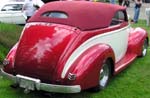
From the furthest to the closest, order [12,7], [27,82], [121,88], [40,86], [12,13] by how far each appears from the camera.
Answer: [12,7] → [12,13] → [121,88] → [27,82] → [40,86]

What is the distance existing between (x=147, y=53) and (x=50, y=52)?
454 centimetres

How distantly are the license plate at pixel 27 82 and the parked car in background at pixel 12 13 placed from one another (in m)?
9.13

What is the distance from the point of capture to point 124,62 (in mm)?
7660

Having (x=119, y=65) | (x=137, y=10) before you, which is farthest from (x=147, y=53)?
(x=137, y=10)

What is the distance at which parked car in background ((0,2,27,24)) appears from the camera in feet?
49.9

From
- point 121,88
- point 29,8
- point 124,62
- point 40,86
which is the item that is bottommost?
point 29,8

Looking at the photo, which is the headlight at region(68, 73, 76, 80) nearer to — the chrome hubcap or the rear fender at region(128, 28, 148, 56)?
the chrome hubcap

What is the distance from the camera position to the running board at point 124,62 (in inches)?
282

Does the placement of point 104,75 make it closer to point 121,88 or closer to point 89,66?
point 121,88

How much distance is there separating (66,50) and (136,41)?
3.19 m

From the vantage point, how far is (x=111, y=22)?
7133 mm

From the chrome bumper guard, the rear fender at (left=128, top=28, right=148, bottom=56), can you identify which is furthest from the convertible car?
the rear fender at (left=128, top=28, right=148, bottom=56)

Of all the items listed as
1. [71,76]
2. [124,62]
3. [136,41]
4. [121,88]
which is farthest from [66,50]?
[136,41]

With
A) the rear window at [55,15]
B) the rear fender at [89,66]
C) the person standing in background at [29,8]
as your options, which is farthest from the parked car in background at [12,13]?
the rear fender at [89,66]
